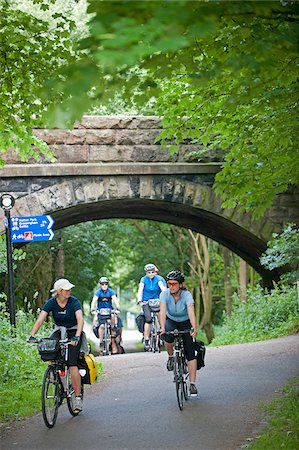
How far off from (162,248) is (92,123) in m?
15.5

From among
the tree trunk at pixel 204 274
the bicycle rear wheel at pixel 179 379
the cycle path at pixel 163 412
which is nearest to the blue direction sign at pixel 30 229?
the cycle path at pixel 163 412

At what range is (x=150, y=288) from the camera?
625 inches

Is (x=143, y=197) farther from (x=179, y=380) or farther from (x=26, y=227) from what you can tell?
(x=179, y=380)

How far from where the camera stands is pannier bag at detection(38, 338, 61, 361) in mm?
8773

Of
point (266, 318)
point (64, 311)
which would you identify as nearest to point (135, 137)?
point (266, 318)

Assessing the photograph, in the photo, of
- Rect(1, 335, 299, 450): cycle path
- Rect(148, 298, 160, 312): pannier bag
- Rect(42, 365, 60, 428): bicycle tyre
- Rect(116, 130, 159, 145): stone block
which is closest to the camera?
Rect(1, 335, 299, 450): cycle path

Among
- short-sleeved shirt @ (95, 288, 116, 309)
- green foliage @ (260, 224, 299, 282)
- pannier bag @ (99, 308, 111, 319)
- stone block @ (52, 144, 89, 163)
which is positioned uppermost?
stone block @ (52, 144, 89, 163)

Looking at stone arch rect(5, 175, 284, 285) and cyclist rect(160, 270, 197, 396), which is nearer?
cyclist rect(160, 270, 197, 396)

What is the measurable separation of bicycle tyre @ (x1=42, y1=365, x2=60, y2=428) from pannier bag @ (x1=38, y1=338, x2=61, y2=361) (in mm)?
97

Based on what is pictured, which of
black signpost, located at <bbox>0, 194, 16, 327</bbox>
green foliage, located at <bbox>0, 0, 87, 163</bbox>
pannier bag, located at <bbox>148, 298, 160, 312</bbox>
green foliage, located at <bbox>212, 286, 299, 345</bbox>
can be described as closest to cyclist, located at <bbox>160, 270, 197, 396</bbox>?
green foliage, located at <bbox>0, 0, 87, 163</bbox>

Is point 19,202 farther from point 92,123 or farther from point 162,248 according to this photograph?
point 162,248

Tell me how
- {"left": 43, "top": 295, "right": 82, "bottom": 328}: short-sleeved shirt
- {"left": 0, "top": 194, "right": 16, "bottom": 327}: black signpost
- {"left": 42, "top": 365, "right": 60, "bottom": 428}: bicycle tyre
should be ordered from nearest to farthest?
{"left": 42, "top": 365, "right": 60, "bottom": 428}: bicycle tyre < {"left": 43, "top": 295, "right": 82, "bottom": 328}: short-sleeved shirt < {"left": 0, "top": 194, "right": 16, "bottom": 327}: black signpost

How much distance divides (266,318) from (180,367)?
30.0 ft

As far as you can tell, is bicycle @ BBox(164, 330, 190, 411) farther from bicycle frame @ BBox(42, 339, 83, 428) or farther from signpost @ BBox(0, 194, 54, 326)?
signpost @ BBox(0, 194, 54, 326)
